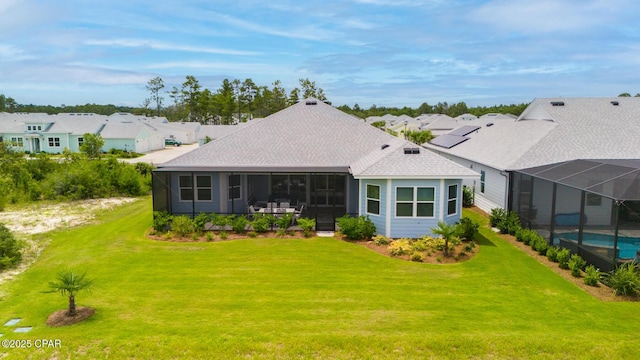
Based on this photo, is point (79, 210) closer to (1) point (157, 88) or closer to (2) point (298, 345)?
(2) point (298, 345)

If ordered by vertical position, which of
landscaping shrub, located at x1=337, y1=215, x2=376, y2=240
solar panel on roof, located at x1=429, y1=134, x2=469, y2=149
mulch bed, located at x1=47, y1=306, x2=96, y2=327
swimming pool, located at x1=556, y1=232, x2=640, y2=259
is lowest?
mulch bed, located at x1=47, y1=306, x2=96, y2=327

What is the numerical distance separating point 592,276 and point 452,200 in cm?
583

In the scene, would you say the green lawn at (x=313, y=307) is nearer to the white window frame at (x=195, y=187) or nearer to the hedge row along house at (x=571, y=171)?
the hedge row along house at (x=571, y=171)

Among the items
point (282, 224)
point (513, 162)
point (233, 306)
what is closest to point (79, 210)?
point (282, 224)

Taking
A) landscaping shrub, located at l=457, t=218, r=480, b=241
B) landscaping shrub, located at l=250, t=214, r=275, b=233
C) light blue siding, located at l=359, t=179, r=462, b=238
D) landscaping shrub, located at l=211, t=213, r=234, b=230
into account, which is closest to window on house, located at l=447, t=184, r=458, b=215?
light blue siding, located at l=359, t=179, r=462, b=238

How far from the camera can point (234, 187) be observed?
65.2 feet

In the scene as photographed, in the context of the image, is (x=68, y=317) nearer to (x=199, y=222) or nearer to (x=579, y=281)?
(x=199, y=222)

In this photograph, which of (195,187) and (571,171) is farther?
(195,187)

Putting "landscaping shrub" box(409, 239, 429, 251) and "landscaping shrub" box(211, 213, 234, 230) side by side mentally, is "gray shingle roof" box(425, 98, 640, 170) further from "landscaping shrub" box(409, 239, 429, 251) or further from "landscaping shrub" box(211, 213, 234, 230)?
"landscaping shrub" box(211, 213, 234, 230)

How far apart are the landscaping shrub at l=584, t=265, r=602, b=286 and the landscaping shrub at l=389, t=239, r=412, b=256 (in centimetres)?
524

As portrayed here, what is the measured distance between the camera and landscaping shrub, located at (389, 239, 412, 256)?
1469 centimetres

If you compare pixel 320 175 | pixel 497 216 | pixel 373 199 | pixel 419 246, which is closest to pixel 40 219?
pixel 320 175

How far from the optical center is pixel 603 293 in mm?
11250

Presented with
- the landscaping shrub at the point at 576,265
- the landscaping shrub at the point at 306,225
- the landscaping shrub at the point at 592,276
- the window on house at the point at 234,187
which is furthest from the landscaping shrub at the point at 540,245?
the window on house at the point at 234,187
